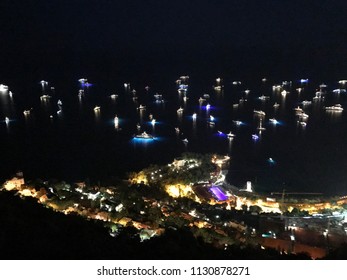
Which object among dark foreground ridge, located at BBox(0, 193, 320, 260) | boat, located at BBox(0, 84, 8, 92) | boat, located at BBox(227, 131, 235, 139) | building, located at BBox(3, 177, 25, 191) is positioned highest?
dark foreground ridge, located at BBox(0, 193, 320, 260)

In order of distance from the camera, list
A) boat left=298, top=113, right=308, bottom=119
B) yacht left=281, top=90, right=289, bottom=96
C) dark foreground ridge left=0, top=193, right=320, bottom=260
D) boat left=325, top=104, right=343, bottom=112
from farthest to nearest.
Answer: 1. yacht left=281, top=90, right=289, bottom=96
2. boat left=325, top=104, right=343, bottom=112
3. boat left=298, top=113, right=308, bottom=119
4. dark foreground ridge left=0, top=193, right=320, bottom=260

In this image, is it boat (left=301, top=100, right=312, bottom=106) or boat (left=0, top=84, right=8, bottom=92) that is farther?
boat (left=0, top=84, right=8, bottom=92)

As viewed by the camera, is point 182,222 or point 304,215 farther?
point 304,215

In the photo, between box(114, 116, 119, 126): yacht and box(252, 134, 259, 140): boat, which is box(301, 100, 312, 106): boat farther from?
box(114, 116, 119, 126): yacht

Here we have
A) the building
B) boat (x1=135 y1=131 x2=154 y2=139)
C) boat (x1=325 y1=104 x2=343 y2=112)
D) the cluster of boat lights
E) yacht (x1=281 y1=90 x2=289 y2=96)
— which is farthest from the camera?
yacht (x1=281 y1=90 x2=289 y2=96)

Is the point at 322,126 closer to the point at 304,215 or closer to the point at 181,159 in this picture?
the point at 181,159

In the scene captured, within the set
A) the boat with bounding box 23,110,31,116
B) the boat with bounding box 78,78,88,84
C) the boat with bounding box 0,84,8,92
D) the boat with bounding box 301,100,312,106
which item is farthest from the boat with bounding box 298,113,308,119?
the boat with bounding box 0,84,8,92

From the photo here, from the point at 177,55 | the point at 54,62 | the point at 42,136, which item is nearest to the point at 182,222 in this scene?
the point at 42,136
